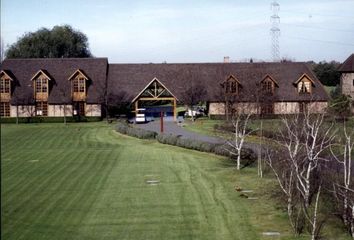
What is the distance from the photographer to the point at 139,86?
65562 mm

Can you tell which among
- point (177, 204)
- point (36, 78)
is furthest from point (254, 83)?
point (177, 204)

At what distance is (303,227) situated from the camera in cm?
1992

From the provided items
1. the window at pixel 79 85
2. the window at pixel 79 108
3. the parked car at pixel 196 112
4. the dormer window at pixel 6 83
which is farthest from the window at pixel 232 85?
the dormer window at pixel 6 83

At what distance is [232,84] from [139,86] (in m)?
11.9

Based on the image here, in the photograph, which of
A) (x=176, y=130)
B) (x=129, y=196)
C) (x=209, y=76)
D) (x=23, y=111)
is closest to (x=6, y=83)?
(x=23, y=111)

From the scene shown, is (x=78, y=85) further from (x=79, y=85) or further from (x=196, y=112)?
(x=196, y=112)

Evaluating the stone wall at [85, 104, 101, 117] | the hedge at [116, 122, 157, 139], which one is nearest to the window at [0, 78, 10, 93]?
the stone wall at [85, 104, 101, 117]

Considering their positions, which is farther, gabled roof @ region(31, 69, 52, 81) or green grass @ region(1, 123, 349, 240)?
gabled roof @ region(31, 69, 52, 81)

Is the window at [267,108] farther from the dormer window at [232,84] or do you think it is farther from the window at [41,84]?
the window at [41,84]

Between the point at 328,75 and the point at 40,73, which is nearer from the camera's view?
the point at 40,73

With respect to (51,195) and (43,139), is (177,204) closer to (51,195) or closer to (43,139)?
(51,195)

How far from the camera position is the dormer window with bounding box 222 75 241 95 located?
203 ft

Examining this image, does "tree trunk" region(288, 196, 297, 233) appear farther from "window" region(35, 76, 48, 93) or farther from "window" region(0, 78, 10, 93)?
"window" region(0, 78, 10, 93)

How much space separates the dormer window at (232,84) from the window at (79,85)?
17102 mm
